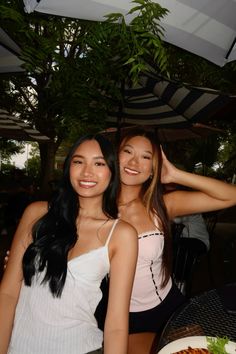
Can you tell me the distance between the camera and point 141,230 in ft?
7.36

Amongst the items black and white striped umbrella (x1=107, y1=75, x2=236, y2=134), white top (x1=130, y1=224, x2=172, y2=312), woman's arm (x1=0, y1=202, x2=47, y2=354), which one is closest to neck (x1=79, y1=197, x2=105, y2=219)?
woman's arm (x1=0, y1=202, x2=47, y2=354)

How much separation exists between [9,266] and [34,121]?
13.3 meters

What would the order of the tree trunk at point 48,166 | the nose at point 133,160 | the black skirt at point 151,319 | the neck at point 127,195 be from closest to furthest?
1. the black skirt at point 151,319
2. the nose at point 133,160
3. the neck at point 127,195
4. the tree trunk at point 48,166

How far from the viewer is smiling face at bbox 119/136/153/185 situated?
2.35 meters

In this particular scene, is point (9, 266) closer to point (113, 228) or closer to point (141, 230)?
point (113, 228)

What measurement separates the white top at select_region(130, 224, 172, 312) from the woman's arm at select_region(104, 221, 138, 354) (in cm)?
48

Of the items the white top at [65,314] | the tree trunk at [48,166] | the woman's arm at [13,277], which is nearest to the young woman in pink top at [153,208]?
the white top at [65,314]

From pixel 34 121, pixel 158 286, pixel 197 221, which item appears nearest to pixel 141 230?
pixel 158 286

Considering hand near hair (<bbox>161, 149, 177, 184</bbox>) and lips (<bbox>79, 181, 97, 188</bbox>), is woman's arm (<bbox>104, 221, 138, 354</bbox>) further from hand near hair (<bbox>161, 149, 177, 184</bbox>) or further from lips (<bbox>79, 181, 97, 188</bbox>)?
hand near hair (<bbox>161, 149, 177, 184</bbox>)

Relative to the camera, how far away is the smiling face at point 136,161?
2.35m

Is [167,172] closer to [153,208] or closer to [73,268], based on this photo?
[153,208]

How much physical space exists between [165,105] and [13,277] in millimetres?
3917

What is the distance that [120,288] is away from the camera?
1.60 metres

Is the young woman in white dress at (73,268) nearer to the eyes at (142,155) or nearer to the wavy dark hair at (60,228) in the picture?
the wavy dark hair at (60,228)
